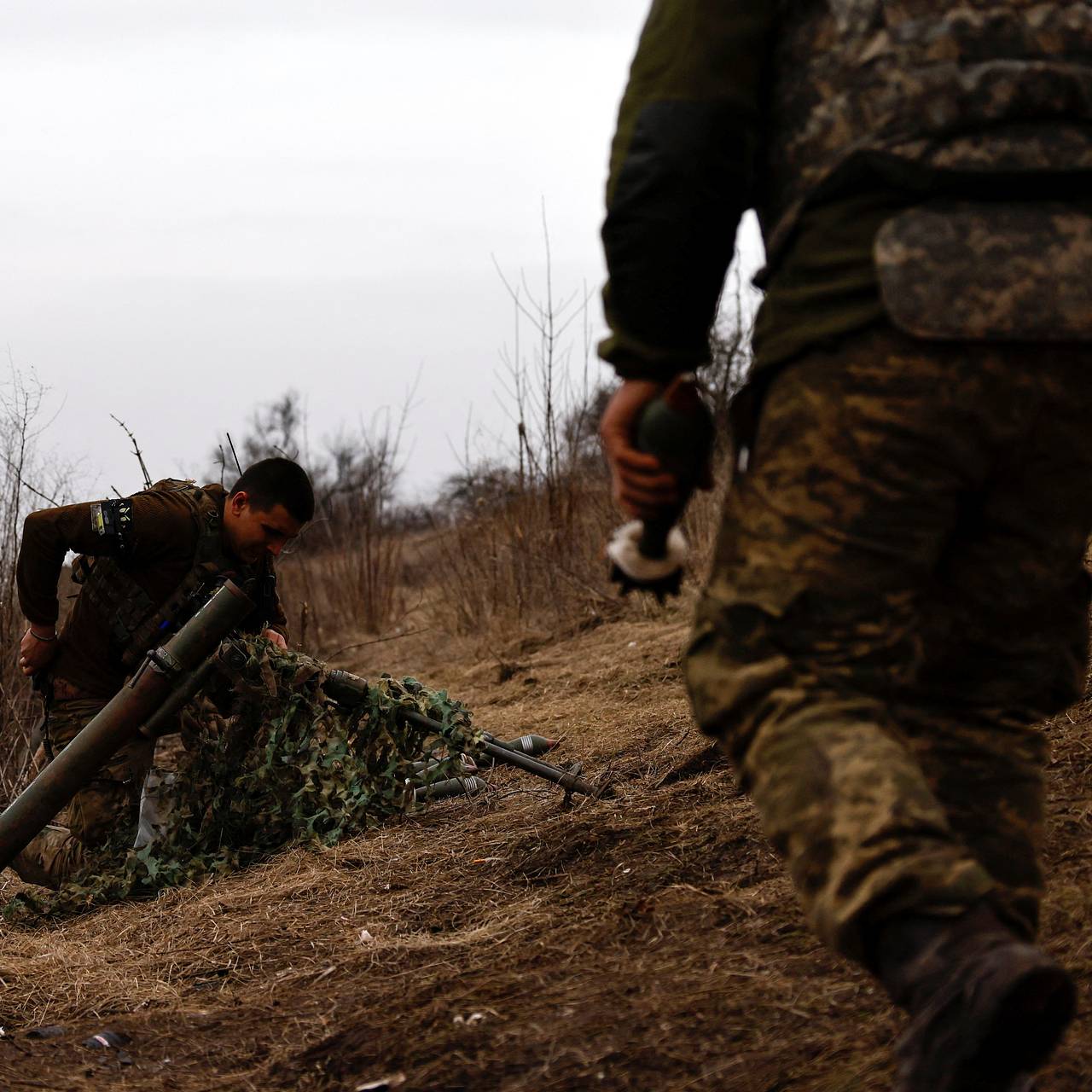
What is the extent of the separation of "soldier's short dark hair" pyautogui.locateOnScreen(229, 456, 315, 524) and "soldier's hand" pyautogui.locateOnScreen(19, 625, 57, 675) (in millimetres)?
868

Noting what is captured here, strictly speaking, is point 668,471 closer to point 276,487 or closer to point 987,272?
point 987,272

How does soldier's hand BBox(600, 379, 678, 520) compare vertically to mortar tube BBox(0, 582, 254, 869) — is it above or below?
above

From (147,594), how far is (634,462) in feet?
11.2

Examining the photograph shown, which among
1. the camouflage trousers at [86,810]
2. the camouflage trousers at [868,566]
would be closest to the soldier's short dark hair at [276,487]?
the camouflage trousers at [86,810]

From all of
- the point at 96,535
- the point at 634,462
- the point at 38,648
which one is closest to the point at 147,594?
the point at 96,535

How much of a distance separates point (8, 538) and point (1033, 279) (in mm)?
5594

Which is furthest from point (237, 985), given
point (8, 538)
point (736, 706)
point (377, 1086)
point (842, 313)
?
point (8, 538)

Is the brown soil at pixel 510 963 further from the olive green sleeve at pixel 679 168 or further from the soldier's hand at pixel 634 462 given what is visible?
the olive green sleeve at pixel 679 168

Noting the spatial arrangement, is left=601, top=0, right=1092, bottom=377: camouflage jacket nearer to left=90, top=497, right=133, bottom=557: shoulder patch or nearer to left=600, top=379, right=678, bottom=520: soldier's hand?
left=600, top=379, right=678, bottom=520: soldier's hand

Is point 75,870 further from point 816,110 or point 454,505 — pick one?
point 454,505

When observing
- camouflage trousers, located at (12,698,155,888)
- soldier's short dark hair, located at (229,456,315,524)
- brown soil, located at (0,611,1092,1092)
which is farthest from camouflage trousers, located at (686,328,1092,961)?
camouflage trousers, located at (12,698,155,888)

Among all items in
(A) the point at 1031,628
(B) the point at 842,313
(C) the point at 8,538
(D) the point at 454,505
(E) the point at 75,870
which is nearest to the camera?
(B) the point at 842,313

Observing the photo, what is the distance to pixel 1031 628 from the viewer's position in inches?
60.7

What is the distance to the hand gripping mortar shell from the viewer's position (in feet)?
4.97
